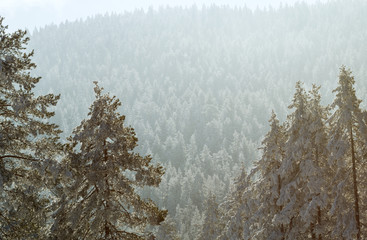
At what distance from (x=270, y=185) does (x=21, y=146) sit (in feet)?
39.2

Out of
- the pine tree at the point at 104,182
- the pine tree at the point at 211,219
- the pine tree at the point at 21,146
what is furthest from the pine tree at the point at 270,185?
the pine tree at the point at 211,219

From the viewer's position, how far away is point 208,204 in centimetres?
3856

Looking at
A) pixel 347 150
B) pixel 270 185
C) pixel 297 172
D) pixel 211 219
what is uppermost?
pixel 211 219

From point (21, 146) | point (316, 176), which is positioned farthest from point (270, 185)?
point (21, 146)

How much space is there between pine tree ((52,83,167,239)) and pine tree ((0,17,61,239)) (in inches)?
40.2

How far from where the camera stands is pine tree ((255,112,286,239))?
1761 centimetres

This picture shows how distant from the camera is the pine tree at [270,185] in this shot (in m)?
17.6

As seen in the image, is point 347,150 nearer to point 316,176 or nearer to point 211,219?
point 316,176

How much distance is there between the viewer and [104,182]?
1123 cm

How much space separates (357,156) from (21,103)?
13.3 meters

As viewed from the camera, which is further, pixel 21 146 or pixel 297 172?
pixel 297 172

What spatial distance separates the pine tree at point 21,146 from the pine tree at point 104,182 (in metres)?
1.02

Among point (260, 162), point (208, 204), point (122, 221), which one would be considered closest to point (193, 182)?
point (208, 204)

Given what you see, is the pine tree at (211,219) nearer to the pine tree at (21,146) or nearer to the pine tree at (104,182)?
the pine tree at (104,182)
